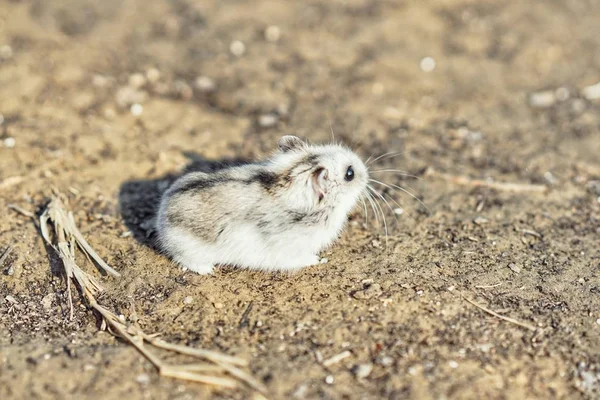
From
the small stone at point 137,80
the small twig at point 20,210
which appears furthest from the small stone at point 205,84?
the small twig at point 20,210

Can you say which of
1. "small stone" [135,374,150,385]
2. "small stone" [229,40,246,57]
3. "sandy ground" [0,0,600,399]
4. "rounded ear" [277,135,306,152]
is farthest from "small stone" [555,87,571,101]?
"small stone" [135,374,150,385]

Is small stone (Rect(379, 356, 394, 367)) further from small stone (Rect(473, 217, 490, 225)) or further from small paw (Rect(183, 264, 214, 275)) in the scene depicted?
small stone (Rect(473, 217, 490, 225))

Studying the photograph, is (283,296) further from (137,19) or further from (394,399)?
(137,19)

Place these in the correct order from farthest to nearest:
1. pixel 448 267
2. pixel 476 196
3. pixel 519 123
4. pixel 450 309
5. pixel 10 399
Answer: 1. pixel 519 123
2. pixel 476 196
3. pixel 448 267
4. pixel 450 309
5. pixel 10 399

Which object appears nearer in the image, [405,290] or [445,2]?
[405,290]

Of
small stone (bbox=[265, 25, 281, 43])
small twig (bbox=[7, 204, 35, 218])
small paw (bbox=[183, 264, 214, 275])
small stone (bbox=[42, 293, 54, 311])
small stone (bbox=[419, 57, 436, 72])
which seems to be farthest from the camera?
small stone (bbox=[265, 25, 281, 43])

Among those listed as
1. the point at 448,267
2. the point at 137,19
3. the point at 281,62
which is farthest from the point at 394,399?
the point at 137,19
